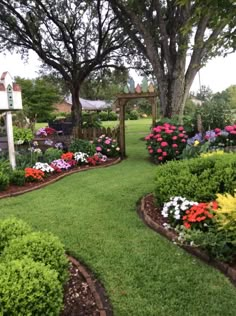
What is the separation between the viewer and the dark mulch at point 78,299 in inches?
105

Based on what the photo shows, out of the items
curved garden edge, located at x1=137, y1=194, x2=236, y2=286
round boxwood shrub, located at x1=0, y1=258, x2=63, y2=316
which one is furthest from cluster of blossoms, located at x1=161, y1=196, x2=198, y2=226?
round boxwood shrub, located at x1=0, y1=258, x2=63, y2=316

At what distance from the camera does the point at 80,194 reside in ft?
20.2

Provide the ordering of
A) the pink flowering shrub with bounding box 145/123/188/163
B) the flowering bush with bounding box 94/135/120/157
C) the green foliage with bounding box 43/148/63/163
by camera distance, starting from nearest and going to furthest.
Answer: the green foliage with bounding box 43/148/63/163 < the pink flowering shrub with bounding box 145/123/188/163 < the flowering bush with bounding box 94/135/120/157

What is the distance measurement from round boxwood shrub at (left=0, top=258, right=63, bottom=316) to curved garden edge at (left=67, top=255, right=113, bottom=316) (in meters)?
0.55

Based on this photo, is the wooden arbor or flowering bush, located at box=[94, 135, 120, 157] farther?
flowering bush, located at box=[94, 135, 120, 157]

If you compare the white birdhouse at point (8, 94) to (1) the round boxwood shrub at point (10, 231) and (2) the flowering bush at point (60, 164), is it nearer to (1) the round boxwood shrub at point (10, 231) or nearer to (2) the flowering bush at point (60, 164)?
(2) the flowering bush at point (60, 164)

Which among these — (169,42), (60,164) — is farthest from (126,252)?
(169,42)

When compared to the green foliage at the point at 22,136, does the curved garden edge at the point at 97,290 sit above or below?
below

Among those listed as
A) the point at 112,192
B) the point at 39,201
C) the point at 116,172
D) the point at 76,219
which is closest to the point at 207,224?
the point at 76,219

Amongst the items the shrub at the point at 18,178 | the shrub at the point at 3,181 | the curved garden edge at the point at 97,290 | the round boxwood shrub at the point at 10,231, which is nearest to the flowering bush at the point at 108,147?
the shrub at the point at 18,178

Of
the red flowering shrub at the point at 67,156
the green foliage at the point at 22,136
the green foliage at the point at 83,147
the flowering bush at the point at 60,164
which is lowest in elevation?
the flowering bush at the point at 60,164

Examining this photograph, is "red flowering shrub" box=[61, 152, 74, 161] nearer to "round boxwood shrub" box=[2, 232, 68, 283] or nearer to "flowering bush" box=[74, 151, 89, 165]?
"flowering bush" box=[74, 151, 89, 165]

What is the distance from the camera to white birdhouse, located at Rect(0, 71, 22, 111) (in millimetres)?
6965

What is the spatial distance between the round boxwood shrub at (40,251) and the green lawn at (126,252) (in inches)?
21.6
